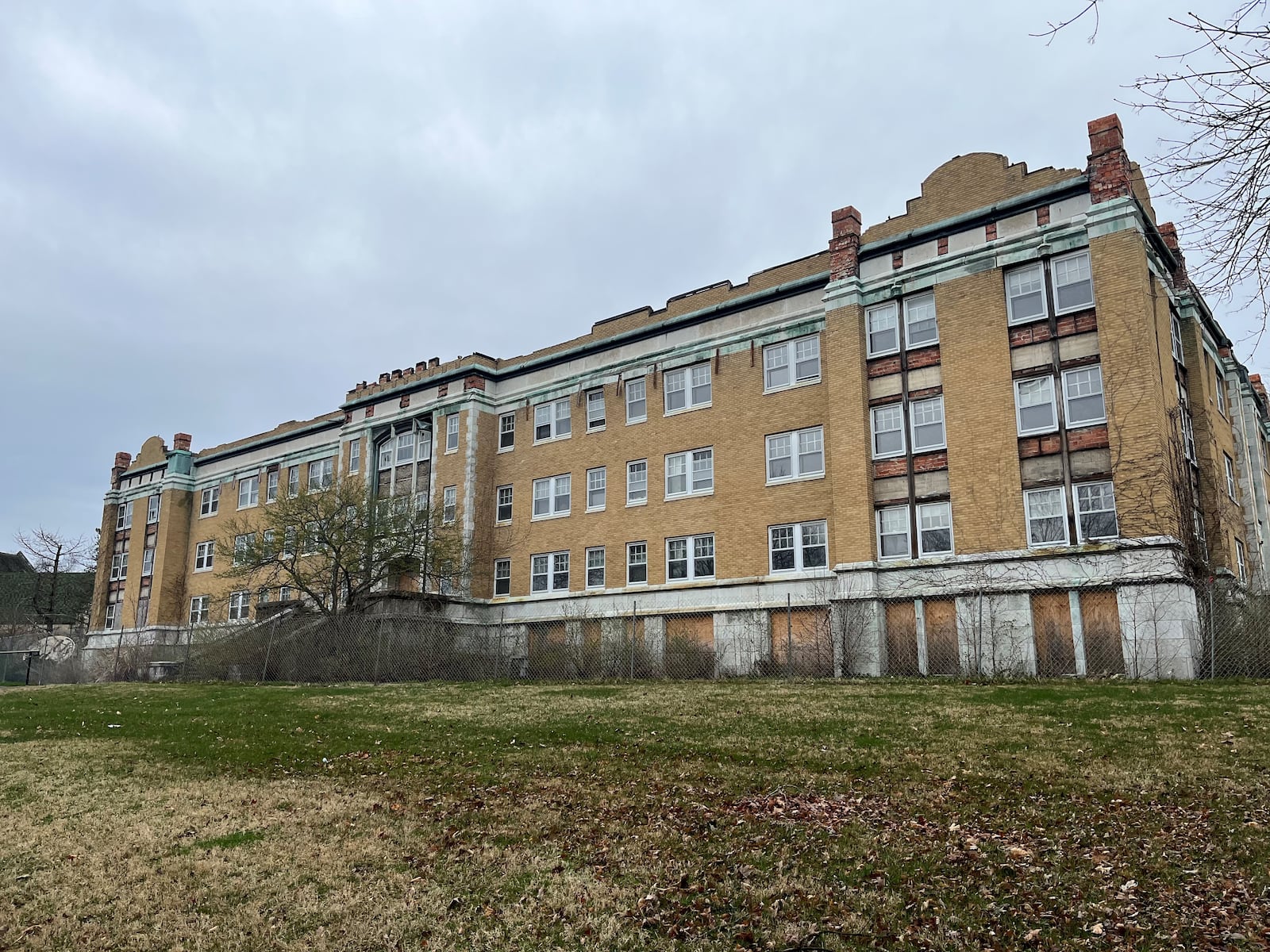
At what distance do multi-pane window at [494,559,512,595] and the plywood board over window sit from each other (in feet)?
67.5

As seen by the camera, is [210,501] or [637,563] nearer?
[637,563]

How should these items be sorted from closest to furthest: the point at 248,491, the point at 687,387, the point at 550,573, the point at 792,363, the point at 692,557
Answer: the point at 792,363 < the point at 692,557 < the point at 687,387 < the point at 550,573 < the point at 248,491

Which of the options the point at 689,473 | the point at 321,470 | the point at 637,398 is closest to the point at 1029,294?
the point at 689,473

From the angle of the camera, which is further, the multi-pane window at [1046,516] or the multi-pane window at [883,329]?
the multi-pane window at [883,329]

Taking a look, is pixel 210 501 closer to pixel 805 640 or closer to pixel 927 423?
pixel 805 640

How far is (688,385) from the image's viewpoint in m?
35.1

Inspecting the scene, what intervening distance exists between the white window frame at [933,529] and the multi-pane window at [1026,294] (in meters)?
5.42

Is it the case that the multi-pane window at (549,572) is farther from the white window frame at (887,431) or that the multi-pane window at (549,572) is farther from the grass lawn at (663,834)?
the grass lawn at (663,834)

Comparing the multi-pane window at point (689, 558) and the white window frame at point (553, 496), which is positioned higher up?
the white window frame at point (553, 496)

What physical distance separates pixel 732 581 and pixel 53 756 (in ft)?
69.9

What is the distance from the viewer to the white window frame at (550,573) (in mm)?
37156

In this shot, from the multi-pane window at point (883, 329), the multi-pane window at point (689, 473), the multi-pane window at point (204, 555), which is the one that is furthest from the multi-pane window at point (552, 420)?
the multi-pane window at point (204, 555)

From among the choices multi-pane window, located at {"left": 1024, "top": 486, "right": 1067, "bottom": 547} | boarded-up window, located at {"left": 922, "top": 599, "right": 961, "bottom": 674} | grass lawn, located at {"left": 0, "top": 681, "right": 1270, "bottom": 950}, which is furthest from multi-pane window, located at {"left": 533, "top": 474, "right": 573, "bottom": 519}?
grass lawn, located at {"left": 0, "top": 681, "right": 1270, "bottom": 950}

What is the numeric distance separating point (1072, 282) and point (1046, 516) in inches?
251
